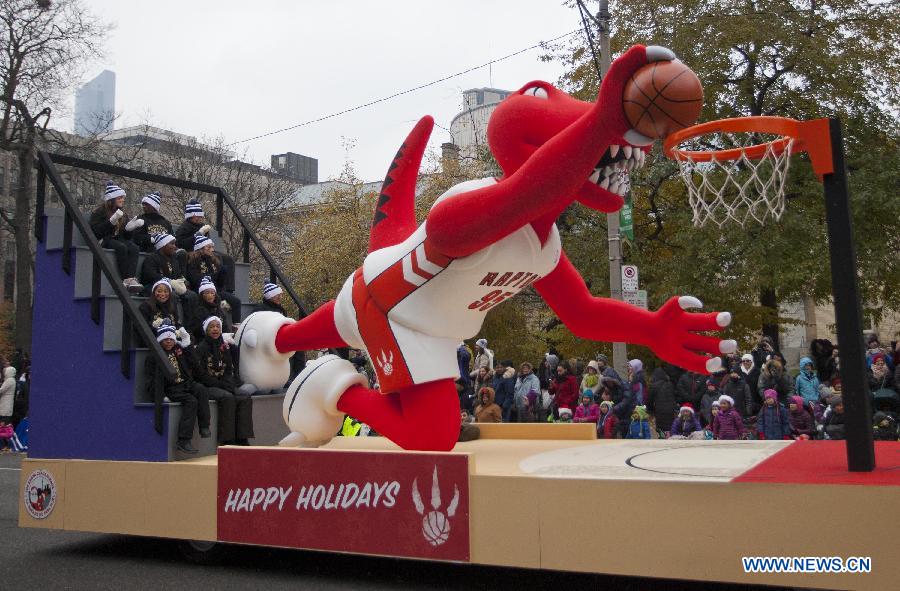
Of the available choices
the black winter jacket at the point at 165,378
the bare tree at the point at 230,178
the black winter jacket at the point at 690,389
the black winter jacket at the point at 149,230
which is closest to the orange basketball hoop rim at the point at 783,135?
the black winter jacket at the point at 165,378

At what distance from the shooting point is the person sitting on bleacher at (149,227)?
757 cm

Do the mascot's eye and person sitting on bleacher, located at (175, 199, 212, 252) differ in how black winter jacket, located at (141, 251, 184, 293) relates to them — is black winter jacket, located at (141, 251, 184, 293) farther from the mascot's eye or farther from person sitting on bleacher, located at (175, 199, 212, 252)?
the mascot's eye

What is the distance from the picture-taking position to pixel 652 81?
410 centimetres

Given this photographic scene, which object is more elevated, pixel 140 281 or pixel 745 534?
pixel 140 281

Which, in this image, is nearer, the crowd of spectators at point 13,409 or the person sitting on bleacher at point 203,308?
the person sitting on bleacher at point 203,308

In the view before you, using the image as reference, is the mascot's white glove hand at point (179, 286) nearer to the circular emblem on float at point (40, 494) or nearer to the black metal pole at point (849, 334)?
the circular emblem on float at point (40, 494)

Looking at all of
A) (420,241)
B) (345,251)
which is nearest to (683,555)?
(420,241)

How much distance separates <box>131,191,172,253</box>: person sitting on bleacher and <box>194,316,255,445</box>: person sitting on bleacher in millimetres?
1366

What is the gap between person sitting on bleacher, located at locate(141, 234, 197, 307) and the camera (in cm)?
721

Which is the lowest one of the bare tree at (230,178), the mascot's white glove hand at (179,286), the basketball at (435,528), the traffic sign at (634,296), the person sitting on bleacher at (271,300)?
the basketball at (435,528)

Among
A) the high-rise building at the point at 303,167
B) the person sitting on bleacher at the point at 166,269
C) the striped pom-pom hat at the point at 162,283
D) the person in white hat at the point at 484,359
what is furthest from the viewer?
the high-rise building at the point at 303,167

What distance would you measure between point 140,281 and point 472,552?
409 centimetres

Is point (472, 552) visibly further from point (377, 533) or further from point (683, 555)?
point (683, 555)

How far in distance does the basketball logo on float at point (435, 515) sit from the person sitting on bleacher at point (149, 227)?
402 cm
